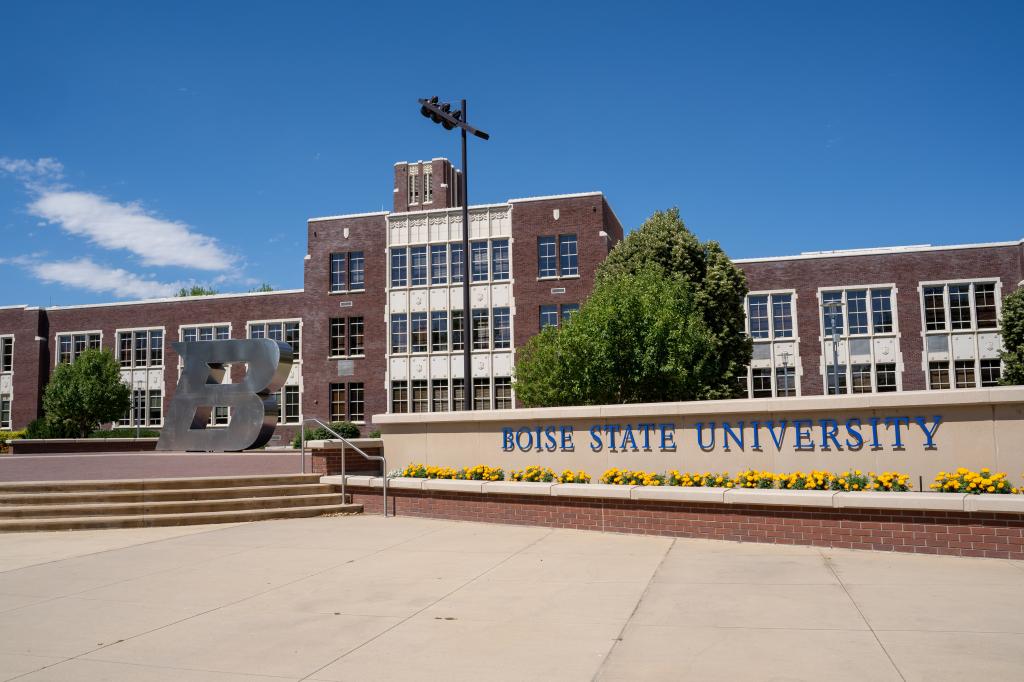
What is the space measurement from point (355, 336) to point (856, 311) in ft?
84.6

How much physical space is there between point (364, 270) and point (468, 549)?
34.3 metres

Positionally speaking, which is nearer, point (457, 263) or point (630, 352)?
point (630, 352)

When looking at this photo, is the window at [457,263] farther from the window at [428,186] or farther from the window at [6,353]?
the window at [6,353]

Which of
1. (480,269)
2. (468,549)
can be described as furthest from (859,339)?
(468,549)

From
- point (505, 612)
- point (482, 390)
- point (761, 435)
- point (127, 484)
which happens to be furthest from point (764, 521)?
point (482, 390)

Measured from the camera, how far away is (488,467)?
14.9 metres

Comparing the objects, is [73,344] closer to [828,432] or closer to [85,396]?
[85,396]

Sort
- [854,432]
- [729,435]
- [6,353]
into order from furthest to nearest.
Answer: [6,353]
[729,435]
[854,432]

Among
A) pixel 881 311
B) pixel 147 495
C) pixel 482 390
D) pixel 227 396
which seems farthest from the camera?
pixel 482 390

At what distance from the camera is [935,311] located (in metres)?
38.5

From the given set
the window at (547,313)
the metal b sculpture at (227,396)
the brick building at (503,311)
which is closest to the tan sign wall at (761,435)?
the metal b sculpture at (227,396)

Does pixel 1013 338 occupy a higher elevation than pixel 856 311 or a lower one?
lower

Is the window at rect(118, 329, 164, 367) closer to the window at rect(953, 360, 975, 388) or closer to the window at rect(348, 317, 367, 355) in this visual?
the window at rect(348, 317, 367, 355)

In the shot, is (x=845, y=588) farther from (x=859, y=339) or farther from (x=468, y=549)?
(x=859, y=339)
